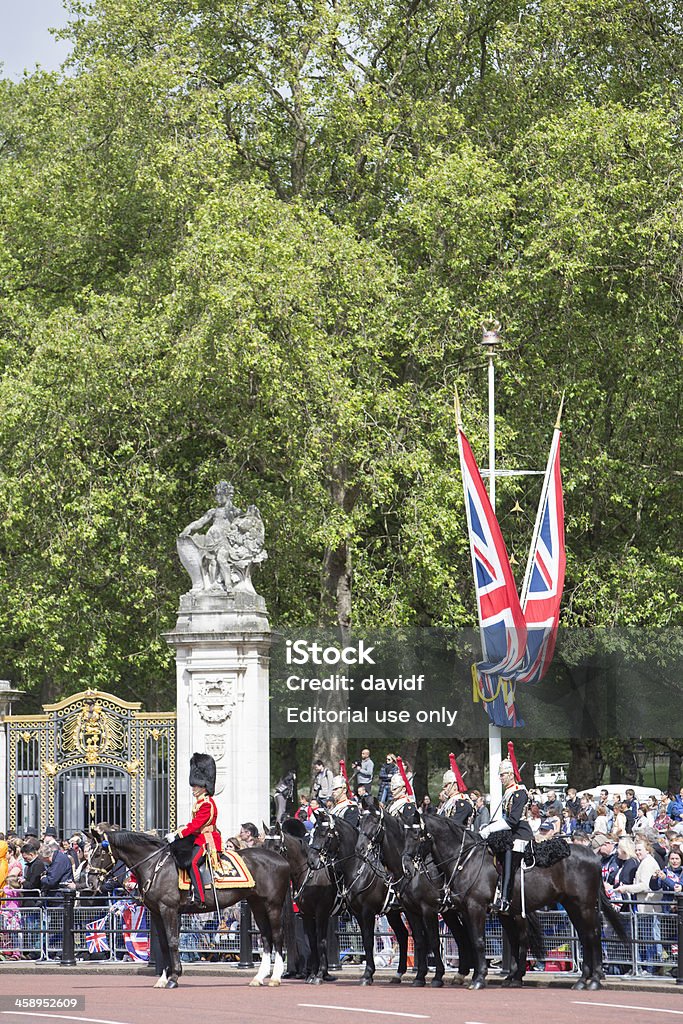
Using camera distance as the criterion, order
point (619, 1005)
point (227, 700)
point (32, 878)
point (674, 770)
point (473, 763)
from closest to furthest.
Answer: point (619, 1005) < point (32, 878) < point (227, 700) < point (473, 763) < point (674, 770)

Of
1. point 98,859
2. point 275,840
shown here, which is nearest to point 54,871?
point 98,859

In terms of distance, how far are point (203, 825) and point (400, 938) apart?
8.54 feet

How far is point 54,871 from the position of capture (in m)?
20.6

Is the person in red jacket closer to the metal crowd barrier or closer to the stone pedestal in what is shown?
the metal crowd barrier

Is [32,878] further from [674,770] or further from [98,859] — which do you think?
[674,770]

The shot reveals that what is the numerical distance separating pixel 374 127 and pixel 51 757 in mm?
14610

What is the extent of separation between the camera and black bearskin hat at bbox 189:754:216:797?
17562mm

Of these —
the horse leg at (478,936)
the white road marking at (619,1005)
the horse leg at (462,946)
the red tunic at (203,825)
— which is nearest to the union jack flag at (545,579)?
the horse leg at (462,946)

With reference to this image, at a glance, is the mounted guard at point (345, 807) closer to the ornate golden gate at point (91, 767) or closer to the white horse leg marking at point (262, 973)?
the white horse leg marking at point (262, 973)

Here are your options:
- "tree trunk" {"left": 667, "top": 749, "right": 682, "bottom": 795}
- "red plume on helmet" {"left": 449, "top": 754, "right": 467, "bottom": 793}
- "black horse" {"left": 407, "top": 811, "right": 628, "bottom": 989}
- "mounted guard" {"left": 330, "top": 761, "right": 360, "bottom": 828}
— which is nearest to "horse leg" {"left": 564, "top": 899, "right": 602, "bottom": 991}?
"black horse" {"left": 407, "top": 811, "right": 628, "bottom": 989}

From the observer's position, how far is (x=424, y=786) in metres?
37.9

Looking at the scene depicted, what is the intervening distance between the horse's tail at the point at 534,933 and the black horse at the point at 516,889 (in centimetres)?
4

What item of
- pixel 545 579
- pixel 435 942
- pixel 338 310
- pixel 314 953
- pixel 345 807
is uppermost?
pixel 338 310

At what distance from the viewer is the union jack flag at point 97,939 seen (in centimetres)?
2012
